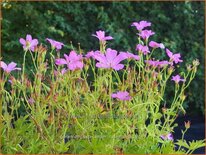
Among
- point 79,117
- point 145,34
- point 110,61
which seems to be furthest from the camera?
point 145,34

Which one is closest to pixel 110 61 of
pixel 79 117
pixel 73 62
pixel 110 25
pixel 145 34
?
pixel 73 62

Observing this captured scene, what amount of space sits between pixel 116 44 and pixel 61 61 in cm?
273

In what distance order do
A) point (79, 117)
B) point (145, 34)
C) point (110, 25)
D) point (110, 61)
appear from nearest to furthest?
point (110, 61) → point (79, 117) → point (145, 34) → point (110, 25)

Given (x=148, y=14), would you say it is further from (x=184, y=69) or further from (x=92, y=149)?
(x=92, y=149)

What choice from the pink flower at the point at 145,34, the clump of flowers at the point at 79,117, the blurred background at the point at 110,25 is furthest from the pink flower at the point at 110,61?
the blurred background at the point at 110,25

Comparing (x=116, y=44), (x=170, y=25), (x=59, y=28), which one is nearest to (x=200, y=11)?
(x=170, y=25)

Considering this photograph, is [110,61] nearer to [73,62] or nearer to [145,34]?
[73,62]

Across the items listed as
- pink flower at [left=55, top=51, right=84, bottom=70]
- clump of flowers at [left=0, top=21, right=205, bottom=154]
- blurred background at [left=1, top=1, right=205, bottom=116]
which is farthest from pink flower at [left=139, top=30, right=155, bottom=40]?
blurred background at [left=1, top=1, right=205, bottom=116]

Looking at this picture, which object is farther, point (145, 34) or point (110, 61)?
point (145, 34)

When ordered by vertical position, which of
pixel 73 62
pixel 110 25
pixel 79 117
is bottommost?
pixel 79 117

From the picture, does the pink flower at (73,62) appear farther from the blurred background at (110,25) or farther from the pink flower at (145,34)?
the blurred background at (110,25)

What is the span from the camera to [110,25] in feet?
13.1

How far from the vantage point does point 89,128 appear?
131 centimetres

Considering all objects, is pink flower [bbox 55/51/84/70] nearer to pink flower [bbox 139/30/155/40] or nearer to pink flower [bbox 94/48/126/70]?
pink flower [bbox 94/48/126/70]
